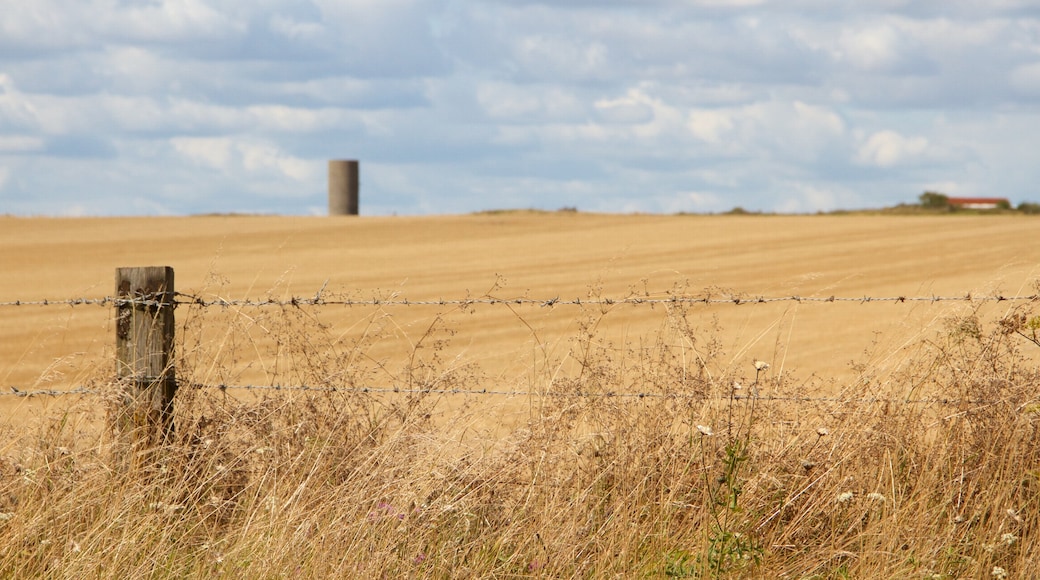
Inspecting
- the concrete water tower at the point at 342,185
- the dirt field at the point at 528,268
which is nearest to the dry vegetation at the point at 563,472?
the dirt field at the point at 528,268

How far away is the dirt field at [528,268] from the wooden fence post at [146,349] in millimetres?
197

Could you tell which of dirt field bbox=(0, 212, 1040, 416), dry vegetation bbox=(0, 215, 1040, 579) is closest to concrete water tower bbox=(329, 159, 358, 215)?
dirt field bbox=(0, 212, 1040, 416)

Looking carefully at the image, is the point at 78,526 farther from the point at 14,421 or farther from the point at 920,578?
the point at 920,578

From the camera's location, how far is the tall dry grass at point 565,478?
4289 mm

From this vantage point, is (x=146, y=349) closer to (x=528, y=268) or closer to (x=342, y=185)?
(x=528, y=268)

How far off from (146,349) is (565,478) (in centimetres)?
206

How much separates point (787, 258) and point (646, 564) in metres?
26.5

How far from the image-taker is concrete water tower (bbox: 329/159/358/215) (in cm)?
5834

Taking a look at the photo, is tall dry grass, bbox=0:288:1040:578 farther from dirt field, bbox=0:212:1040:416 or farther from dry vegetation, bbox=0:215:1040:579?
dirt field, bbox=0:212:1040:416

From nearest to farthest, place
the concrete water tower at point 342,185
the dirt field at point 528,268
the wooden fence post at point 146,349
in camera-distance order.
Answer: the wooden fence post at point 146,349, the dirt field at point 528,268, the concrete water tower at point 342,185

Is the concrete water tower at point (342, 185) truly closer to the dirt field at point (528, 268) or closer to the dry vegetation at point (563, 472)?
the dirt field at point (528, 268)

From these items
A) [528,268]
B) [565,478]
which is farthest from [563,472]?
[528,268]

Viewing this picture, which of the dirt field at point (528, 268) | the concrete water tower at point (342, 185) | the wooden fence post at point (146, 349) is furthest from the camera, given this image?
the concrete water tower at point (342, 185)

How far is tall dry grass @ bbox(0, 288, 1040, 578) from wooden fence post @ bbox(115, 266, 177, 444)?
0.09 metres
